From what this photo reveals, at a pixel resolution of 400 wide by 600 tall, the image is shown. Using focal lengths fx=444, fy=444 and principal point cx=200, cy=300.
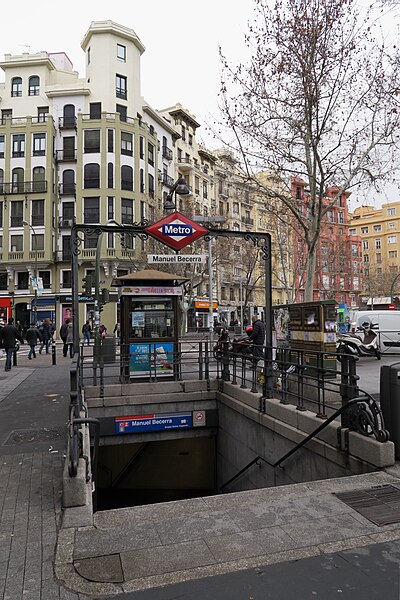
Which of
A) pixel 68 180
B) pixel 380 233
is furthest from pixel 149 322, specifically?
pixel 380 233

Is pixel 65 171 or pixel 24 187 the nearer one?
pixel 24 187

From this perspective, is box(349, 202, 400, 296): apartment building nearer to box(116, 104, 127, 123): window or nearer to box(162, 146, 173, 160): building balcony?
box(162, 146, 173, 160): building balcony

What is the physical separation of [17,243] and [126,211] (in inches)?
417

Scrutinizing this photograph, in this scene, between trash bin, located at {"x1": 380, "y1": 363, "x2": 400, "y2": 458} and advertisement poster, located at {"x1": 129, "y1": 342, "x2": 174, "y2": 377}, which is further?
advertisement poster, located at {"x1": 129, "y1": 342, "x2": 174, "y2": 377}

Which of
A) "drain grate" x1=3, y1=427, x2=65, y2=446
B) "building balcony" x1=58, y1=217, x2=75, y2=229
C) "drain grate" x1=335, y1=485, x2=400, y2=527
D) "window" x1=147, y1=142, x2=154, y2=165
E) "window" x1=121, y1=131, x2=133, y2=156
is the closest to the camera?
"drain grate" x1=335, y1=485, x2=400, y2=527

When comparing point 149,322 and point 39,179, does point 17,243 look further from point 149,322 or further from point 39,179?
point 149,322

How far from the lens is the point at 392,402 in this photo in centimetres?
534

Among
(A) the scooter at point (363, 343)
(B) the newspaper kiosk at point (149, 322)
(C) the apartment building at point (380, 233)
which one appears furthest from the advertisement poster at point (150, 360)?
(C) the apartment building at point (380, 233)

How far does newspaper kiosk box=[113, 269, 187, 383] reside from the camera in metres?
11.1

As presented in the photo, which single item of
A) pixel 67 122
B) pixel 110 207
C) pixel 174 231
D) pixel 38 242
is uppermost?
pixel 67 122

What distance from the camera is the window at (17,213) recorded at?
41562 millimetres

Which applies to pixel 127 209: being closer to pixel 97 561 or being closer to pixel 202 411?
pixel 202 411

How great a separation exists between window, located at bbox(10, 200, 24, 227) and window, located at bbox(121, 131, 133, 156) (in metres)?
10.8

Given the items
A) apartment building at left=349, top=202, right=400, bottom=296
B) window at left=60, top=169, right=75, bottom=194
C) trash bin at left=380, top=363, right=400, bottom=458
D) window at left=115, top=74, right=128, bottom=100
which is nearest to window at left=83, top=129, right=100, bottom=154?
window at left=60, top=169, right=75, bottom=194
